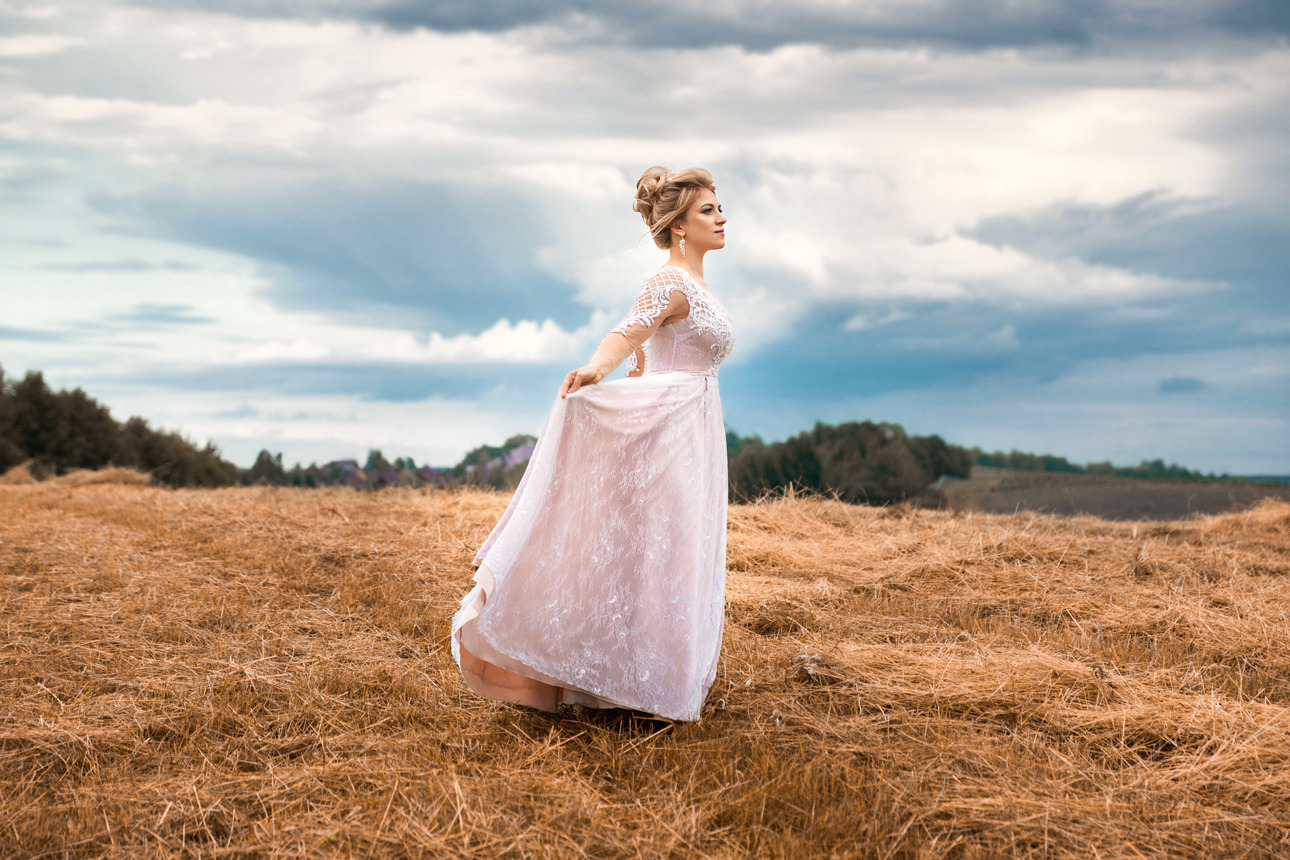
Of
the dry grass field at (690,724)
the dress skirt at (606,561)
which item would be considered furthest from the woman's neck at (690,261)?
the dry grass field at (690,724)

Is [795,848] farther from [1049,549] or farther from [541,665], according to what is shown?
[1049,549]

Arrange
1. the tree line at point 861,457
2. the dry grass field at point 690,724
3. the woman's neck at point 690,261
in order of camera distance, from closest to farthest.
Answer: the dry grass field at point 690,724
the woman's neck at point 690,261
the tree line at point 861,457

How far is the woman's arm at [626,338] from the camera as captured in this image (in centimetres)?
305

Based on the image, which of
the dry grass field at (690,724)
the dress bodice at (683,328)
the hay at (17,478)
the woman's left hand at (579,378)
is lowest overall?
the dry grass field at (690,724)

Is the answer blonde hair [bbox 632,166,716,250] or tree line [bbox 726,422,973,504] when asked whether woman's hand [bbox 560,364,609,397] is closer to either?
blonde hair [bbox 632,166,716,250]

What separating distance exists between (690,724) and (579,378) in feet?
4.54

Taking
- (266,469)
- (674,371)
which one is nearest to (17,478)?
(266,469)

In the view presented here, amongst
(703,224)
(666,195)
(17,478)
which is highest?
(666,195)

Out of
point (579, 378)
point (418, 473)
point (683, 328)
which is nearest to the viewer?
point (579, 378)

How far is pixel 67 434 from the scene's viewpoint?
1992 centimetres

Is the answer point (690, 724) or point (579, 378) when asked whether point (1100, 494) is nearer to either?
point (690, 724)

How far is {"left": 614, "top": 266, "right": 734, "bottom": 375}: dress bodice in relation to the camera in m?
3.21

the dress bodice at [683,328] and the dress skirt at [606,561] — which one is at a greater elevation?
the dress bodice at [683,328]

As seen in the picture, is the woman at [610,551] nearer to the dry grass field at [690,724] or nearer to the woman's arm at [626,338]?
the woman's arm at [626,338]
